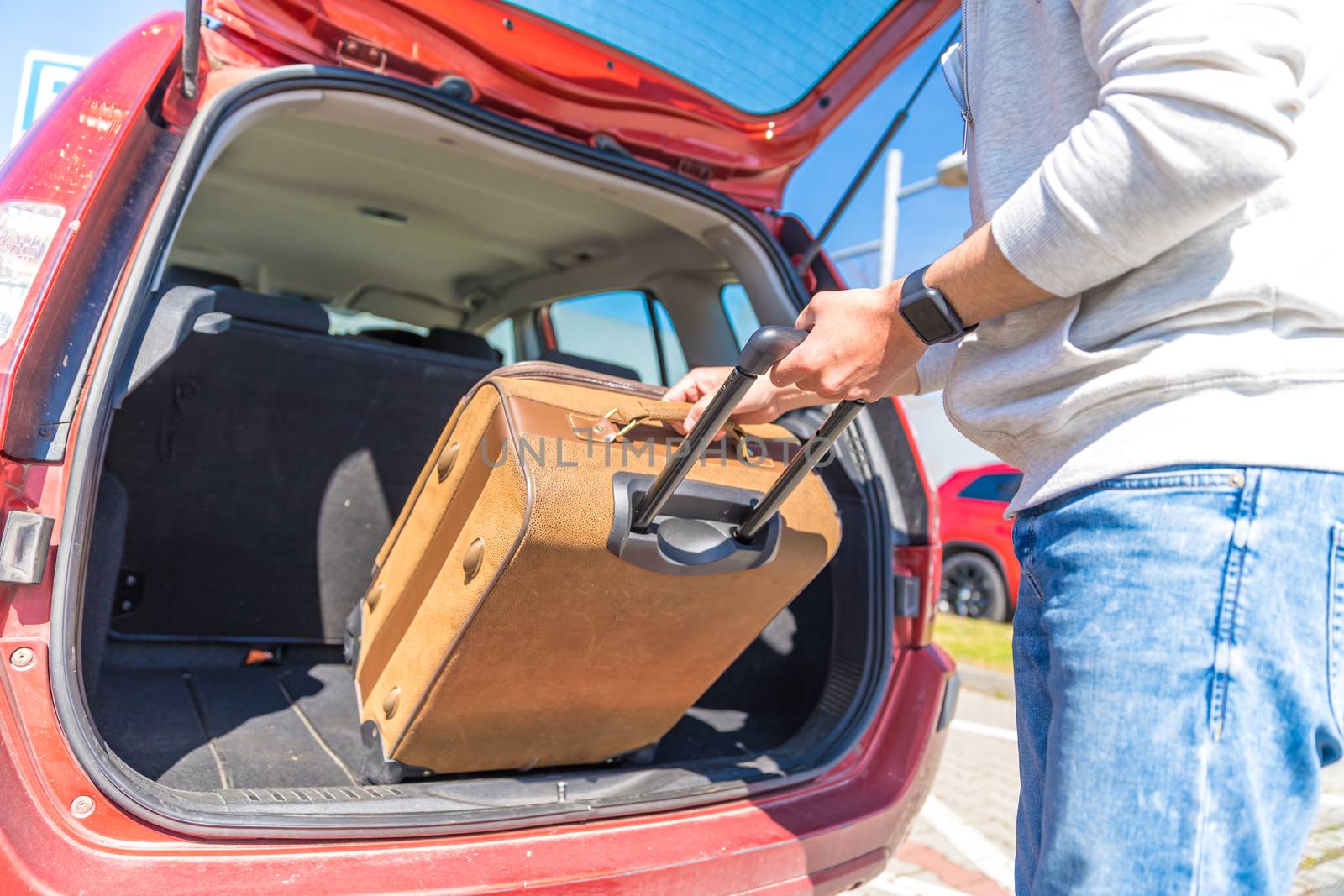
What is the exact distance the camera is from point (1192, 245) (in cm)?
80

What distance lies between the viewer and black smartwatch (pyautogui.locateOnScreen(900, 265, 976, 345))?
2.90ft

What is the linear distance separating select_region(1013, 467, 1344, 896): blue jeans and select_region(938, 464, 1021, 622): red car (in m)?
6.51

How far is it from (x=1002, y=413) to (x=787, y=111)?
1.48 metres

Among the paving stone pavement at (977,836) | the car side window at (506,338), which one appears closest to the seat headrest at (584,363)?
the car side window at (506,338)

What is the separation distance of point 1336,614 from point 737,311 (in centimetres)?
227

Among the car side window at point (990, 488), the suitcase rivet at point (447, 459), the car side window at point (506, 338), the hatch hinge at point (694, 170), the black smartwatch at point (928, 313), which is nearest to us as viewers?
the black smartwatch at point (928, 313)

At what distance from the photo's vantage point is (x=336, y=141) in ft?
8.07

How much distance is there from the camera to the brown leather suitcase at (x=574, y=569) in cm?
132

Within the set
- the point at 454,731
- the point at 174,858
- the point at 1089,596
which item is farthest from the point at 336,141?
the point at 1089,596

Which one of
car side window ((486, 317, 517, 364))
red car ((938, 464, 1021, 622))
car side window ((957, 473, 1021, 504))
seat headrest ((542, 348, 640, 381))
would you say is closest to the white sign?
seat headrest ((542, 348, 640, 381))

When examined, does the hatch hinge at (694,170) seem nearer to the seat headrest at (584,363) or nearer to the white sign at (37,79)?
the seat headrest at (584,363)

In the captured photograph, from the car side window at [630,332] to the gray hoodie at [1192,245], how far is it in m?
2.29

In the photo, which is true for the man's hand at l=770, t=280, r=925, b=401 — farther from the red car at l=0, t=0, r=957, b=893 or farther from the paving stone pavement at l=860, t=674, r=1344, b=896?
the paving stone pavement at l=860, t=674, r=1344, b=896

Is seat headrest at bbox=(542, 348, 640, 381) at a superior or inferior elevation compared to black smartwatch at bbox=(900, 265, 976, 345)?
superior
